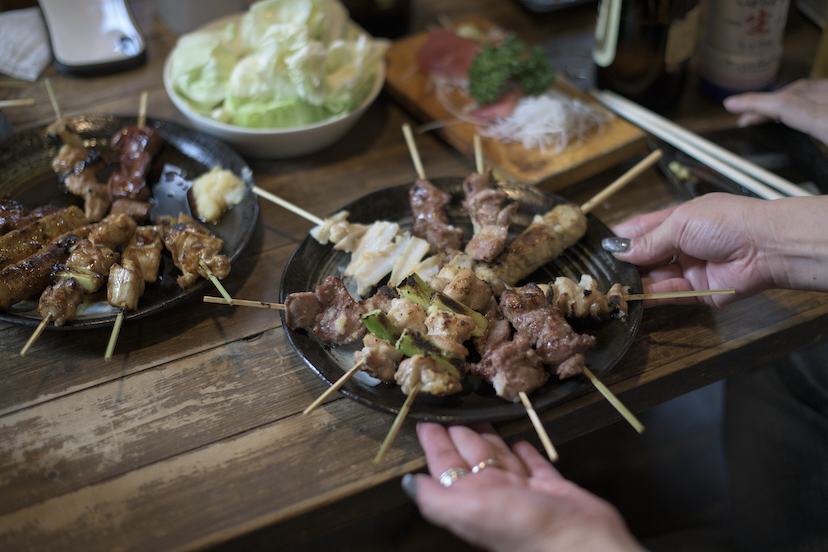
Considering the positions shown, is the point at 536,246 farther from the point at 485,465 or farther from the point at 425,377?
the point at 485,465

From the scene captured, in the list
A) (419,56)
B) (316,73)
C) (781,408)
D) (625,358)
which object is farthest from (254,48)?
(781,408)

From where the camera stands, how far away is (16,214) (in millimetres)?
Result: 2564

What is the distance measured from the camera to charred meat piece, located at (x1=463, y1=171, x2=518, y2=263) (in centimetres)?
233

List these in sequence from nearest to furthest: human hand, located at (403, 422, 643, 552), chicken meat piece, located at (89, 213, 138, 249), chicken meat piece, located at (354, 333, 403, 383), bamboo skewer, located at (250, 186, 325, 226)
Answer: human hand, located at (403, 422, 643, 552), chicken meat piece, located at (354, 333, 403, 383), chicken meat piece, located at (89, 213, 138, 249), bamboo skewer, located at (250, 186, 325, 226)

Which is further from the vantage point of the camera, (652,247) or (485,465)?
(652,247)

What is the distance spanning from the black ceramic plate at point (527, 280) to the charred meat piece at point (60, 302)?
0.84 meters

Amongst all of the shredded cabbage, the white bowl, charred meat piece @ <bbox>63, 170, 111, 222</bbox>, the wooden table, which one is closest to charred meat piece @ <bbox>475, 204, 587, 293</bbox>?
the wooden table

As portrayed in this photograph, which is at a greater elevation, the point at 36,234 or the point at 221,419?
the point at 36,234

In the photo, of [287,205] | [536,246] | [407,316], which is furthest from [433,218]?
[287,205]

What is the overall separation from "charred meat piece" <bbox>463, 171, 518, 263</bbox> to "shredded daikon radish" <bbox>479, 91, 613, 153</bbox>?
Answer: 2.15 ft

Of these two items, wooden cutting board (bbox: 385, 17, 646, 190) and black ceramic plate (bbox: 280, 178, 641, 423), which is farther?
wooden cutting board (bbox: 385, 17, 646, 190)

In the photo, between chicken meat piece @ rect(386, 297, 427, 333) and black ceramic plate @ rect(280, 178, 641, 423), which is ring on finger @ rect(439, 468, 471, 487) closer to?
black ceramic plate @ rect(280, 178, 641, 423)

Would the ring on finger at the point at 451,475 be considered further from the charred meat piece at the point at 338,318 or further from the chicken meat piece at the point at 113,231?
the chicken meat piece at the point at 113,231

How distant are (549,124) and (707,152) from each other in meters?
0.91
